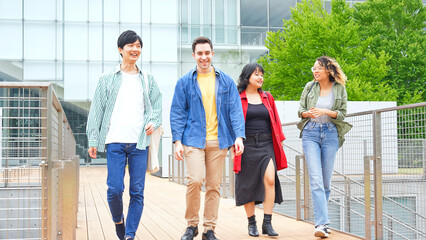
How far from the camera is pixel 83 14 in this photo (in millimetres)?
26359

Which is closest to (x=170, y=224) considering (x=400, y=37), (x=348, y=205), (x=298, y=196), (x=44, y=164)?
(x=298, y=196)

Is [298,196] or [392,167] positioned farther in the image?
Answer: [298,196]

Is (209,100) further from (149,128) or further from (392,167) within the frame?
(392,167)

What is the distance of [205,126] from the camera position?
4.66m

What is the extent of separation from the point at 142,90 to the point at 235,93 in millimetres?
854

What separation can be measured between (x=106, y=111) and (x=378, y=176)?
2.59 m

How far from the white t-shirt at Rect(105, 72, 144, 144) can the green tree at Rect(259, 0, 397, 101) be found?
749 inches

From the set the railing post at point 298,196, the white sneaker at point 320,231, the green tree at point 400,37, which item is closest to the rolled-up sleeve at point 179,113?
the white sneaker at point 320,231

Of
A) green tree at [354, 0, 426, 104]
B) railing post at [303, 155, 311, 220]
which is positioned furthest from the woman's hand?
green tree at [354, 0, 426, 104]

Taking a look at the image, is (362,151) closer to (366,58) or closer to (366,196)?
(366,196)

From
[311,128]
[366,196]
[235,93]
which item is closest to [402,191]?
[366,196]

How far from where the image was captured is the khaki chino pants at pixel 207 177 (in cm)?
462

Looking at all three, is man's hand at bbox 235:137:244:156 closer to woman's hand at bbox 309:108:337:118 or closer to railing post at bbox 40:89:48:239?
woman's hand at bbox 309:108:337:118

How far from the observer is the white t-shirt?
14.2ft
